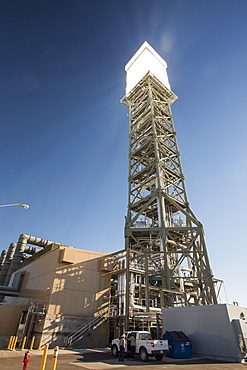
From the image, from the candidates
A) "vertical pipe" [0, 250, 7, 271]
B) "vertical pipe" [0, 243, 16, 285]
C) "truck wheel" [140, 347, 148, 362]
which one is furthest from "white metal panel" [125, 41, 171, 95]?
"truck wheel" [140, 347, 148, 362]

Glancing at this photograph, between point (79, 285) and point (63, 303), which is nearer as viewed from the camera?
point (63, 303)

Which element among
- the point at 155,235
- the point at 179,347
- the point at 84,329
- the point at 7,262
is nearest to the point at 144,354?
the point at 179,347

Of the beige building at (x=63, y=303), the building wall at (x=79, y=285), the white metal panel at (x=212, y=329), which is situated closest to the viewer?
the white metal panel at (x=212, y=329)

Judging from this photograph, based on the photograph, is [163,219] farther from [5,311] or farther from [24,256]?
[24,256]

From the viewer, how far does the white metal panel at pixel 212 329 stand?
11273mm

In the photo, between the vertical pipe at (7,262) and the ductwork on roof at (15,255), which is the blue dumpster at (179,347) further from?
the vertical pipe at (7,262)

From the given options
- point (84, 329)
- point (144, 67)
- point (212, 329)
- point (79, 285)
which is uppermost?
point (144, 67)

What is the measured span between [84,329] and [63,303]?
280 cm

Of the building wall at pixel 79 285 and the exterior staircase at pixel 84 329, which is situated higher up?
the building wall at pixel 79 285

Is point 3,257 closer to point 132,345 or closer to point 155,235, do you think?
point 155,235

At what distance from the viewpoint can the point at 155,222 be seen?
27.5m

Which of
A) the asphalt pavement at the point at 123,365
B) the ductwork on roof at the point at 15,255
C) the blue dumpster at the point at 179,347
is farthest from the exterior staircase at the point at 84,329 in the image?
the ductwork on roof at the point at 15,255

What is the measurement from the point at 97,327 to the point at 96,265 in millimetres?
5366

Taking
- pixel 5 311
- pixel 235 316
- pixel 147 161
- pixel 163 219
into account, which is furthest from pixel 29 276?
pixel 235 316
